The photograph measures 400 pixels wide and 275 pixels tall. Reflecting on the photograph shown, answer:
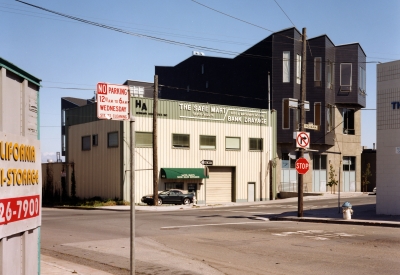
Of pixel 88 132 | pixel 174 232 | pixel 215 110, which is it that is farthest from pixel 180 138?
pixel 174 232

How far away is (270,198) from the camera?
155 ft

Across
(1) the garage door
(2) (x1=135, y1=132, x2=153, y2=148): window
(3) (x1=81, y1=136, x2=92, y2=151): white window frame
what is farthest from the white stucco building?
(3) (x1=81, y1=136, x2=92, y2=151): white window frame

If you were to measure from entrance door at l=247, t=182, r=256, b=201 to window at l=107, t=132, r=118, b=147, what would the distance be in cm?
1291

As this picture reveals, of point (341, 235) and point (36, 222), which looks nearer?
point (36, 222)

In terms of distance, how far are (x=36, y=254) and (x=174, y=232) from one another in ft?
35.2

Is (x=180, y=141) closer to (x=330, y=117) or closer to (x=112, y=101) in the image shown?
(x=330, y=117)

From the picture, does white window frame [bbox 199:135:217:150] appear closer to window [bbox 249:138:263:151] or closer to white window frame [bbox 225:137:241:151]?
white window frame [bbox 225:137:241:151]

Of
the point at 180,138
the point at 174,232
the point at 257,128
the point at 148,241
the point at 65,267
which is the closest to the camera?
the point at 65,267

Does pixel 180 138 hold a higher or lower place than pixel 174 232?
higher

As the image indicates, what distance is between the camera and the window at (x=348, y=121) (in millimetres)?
52875

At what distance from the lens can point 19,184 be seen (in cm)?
655

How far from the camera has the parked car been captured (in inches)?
1486

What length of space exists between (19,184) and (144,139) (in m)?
32.9

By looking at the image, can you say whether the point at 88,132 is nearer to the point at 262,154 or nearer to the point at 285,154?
the point at 262,154
